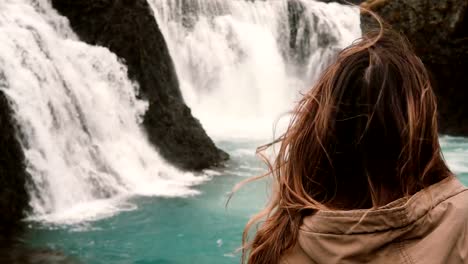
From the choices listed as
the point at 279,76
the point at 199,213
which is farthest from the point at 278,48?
the point at 199,213

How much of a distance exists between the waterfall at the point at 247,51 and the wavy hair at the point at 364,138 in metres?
13.3

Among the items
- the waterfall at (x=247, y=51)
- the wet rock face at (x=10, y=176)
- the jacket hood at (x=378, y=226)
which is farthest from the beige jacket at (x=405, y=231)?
the waterfall at (x=247, y=51)

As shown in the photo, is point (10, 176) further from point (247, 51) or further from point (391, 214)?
point (247, 51)

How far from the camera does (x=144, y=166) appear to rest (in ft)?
33.6

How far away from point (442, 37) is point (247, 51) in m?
5.79

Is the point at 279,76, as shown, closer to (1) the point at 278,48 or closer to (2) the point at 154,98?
(1) the point at 278,48

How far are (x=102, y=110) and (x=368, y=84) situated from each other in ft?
30.3

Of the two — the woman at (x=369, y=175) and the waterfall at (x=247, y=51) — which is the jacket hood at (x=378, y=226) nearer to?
the woman at (x=369, y=175)

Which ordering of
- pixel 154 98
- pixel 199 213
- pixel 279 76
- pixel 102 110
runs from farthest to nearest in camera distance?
pixel 279 76 < pixel 154 98 < pixel 102 110 < pixel 199 213

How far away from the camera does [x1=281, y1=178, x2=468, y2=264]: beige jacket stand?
1.13 metres

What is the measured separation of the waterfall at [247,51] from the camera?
16562mm

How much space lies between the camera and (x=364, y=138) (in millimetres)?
1281

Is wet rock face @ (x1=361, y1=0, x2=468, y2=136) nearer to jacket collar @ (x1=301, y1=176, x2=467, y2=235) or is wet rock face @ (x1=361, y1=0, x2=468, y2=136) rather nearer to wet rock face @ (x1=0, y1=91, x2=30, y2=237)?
wet rock face @ (x1=0, y1=91, x2=30, y2=237)

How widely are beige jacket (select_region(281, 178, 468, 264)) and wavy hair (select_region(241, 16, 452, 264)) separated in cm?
8
